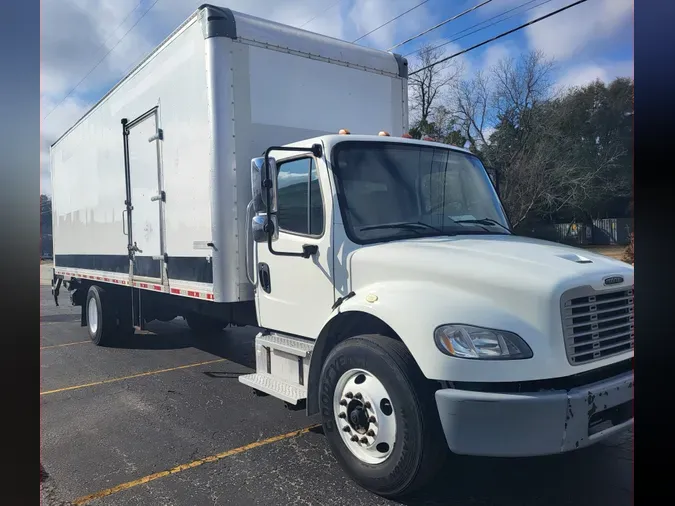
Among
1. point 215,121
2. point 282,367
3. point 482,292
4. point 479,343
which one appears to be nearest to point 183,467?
point 282,367

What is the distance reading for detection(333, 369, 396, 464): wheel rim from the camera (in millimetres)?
3293

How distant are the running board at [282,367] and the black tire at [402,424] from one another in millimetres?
878

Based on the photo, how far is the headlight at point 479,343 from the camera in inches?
114

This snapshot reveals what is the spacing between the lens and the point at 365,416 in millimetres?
3449

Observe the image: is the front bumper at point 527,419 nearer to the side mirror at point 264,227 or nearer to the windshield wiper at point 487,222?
the windshield wiper at point 487,222

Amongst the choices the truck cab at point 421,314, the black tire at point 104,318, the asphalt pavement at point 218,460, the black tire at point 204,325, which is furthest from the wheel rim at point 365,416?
the black tire at point 104,318

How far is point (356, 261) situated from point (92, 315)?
7.08m

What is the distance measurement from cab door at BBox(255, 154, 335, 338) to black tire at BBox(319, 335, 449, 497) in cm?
81

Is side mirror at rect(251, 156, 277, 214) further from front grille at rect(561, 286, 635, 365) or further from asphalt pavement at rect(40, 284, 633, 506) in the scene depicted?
front grille at rect(561, 286, 635, 365)

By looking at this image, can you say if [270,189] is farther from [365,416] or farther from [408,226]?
[365,416]

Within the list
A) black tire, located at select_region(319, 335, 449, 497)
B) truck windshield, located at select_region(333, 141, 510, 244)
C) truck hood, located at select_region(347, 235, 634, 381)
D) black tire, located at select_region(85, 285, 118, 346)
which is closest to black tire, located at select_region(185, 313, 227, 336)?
black tire, located at select_region(85, 285, 118, 346)
